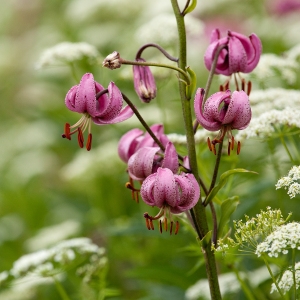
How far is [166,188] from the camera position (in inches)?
34.1

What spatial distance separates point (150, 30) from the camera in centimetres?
177

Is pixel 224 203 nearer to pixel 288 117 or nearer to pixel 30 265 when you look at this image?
pixel 288 117

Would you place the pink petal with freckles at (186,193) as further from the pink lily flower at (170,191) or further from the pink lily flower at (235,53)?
the pink lily flower at (235,53)

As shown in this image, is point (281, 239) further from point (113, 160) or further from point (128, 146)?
point (113, 160)

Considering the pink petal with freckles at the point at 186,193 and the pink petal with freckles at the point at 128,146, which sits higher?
the pink petal with freckles at the point at 128,146

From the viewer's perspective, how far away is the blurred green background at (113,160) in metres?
1.54

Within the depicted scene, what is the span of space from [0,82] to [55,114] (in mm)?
1588

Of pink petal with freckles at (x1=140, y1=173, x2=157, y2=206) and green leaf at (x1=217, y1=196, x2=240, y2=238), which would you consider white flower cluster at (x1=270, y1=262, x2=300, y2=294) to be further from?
pink petal with freckles at (x1=140, y1=173, x2=157, y2=206)

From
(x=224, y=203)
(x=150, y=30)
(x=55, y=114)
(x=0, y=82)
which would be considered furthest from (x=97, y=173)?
(x=0, y=82)

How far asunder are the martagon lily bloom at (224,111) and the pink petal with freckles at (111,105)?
11 cm

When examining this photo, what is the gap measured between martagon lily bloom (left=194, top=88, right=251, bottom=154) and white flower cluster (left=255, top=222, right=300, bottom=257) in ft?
0.48

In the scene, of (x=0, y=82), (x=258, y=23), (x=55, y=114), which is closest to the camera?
(x=55, y=114)

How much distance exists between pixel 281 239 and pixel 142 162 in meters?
0.23

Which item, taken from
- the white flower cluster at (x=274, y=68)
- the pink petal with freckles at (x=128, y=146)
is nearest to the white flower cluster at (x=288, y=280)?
the pink petal with freckles at (x=128, y=146)
